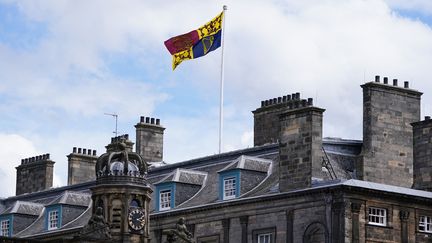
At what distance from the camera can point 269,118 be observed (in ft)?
269

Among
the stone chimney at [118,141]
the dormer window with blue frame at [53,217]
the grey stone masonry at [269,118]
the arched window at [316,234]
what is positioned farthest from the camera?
the stone chimney at [118,141]

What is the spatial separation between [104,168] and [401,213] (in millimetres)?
14802

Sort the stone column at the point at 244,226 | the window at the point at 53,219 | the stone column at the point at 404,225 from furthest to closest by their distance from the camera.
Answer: the window at the point at 53,219 < the stone column at the point at 244,226 < the stone column at the point at 404,225

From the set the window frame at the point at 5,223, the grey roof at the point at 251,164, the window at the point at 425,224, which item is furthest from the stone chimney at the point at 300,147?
the window frame at the point at 5,223

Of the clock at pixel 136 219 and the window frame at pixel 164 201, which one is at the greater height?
the window frame at pixel 164 201

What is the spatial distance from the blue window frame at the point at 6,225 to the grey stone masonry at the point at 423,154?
27.3m

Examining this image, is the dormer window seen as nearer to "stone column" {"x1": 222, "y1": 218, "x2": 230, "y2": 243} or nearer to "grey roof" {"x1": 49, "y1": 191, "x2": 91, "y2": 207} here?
"grey roof" {"x1": 49, "y1": 191, "x2": 91, "y2": 207}

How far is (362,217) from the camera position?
71.2 metres

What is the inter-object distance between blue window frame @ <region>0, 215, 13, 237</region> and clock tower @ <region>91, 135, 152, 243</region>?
68.9 ft

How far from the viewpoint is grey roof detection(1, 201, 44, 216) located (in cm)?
9131

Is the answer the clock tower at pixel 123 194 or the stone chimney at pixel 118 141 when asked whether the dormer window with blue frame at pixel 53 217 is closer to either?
the stone chimney at pixel 118 141

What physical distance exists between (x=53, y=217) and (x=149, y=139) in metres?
7.54

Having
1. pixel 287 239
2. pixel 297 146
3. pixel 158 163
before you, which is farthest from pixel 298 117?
pixel 158 163

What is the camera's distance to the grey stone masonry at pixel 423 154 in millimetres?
75625
